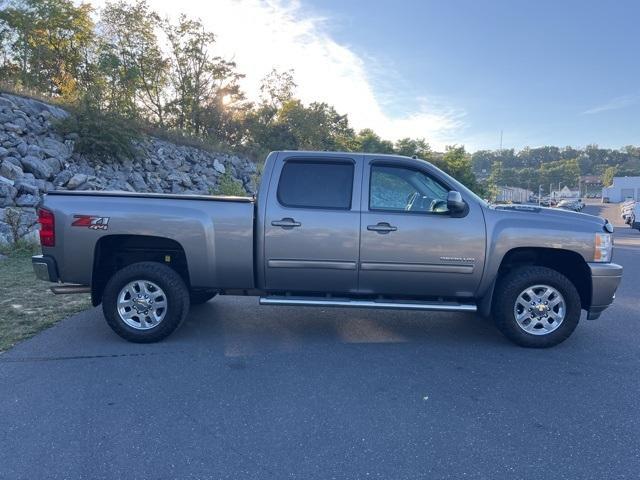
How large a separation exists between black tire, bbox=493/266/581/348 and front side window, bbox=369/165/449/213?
1157mm

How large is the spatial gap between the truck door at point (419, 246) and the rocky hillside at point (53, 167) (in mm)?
8475

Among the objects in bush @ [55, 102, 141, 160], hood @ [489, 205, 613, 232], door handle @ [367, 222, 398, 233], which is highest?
bush @ [55, 102, 141, 160]

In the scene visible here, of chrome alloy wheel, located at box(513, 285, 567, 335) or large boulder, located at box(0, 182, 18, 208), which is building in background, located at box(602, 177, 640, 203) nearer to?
chrome alloy wheel, located at box(513, 285, 567, 335)

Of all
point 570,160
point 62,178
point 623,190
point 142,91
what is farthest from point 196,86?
point 570,160

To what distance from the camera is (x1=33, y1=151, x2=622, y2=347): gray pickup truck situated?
4.85 meters

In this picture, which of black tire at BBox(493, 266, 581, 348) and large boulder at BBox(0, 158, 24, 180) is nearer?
black tire at BBox(493, 266, 581, 348)

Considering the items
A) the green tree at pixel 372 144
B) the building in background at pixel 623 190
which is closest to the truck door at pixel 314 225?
the green tree at pixel 372 144

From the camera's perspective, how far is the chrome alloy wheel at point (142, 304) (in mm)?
4941

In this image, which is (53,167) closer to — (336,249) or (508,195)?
(336,249)

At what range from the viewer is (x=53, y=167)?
601 inches

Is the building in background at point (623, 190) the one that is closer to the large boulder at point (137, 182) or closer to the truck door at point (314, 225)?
the large boulder at point (137, 182)

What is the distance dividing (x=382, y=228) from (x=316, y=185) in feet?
2.88

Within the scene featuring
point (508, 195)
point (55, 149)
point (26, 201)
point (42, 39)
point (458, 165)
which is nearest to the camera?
point (26, 201)

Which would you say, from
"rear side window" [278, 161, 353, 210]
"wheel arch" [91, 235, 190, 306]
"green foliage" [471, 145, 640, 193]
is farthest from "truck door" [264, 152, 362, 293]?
"green foliage" [471, 145, 640, 193]
